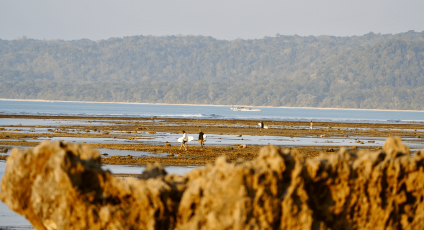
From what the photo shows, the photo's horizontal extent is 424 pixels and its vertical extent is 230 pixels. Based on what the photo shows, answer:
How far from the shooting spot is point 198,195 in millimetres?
8320

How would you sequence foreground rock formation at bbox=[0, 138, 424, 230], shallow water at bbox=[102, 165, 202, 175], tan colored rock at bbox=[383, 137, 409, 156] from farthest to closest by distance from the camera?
shallow water at bbox=[102, 165, 202, 175] → tan colored rock at bbox=[383, 137, 409, 156] → foreground rock formation at bbox=[0, 138, 424, 230]

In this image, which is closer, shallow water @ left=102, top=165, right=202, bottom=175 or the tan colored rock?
the tan colored rock

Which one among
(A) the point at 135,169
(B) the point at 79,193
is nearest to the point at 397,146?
(B) the point at 79,193

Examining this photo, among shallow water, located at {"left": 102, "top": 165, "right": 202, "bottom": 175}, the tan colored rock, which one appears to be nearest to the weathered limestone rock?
the tan colored rock

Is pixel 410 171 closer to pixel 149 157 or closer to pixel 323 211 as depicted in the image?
pixel 323 211

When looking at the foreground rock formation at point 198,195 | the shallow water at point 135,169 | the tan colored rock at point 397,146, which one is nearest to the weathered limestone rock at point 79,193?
the foreground rock formation at point 198,195

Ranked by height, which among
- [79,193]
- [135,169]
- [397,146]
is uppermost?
[397,146]

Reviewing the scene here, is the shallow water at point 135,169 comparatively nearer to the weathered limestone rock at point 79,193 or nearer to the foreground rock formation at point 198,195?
the foreground rock formation at point 198,195

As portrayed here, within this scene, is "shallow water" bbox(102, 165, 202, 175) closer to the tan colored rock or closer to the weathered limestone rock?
the tan colored rock

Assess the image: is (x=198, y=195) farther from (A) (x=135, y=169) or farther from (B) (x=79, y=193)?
(A) (x=135, y=169)

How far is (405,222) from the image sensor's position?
9305mm

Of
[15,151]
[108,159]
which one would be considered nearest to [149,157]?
[108,159]

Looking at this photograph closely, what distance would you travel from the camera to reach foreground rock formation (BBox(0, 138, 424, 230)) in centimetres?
809

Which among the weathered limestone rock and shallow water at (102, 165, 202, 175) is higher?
the weathered limestone rock
